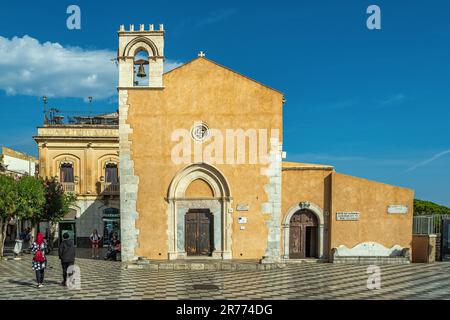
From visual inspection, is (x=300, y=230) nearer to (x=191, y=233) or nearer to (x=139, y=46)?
(x=191, y=233)

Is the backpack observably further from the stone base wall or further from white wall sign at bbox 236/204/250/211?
the stone base wall

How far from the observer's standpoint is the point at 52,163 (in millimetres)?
33094

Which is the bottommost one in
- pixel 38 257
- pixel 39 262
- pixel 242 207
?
pixel 39 262

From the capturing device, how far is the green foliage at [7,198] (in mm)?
22922

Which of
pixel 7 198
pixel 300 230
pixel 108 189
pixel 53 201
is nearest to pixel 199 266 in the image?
pixel 300 230

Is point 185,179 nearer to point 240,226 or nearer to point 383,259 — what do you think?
point 240,226

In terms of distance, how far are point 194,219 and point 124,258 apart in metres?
3.58

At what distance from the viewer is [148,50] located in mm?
21078

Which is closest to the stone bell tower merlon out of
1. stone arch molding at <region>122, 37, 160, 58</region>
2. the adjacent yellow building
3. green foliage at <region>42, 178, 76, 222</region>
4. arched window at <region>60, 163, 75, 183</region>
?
stone arch molding at <region>122, 37, 160, 58</region>

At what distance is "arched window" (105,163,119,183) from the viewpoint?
111 ft

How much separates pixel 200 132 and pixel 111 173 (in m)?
14.9

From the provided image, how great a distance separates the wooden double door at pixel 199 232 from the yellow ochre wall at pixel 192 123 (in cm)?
108

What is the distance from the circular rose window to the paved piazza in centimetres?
605

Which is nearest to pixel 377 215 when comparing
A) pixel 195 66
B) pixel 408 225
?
pixel 408 225
